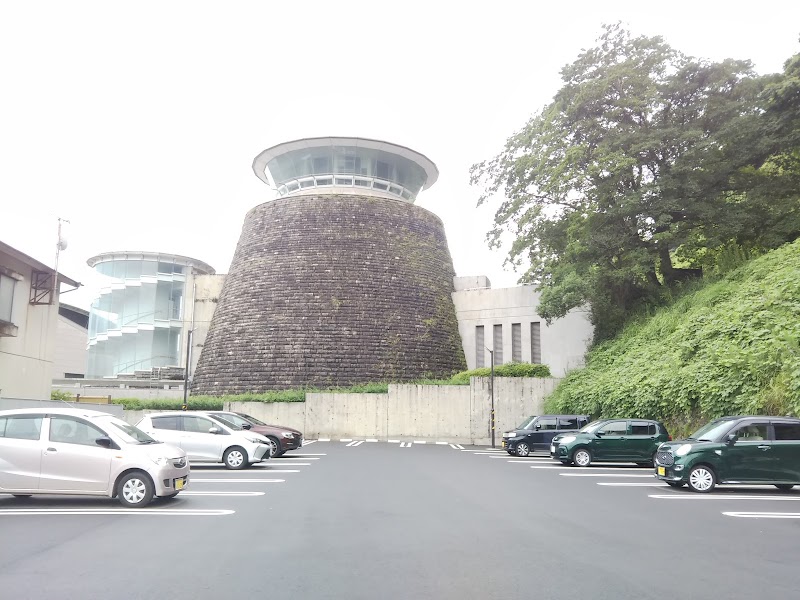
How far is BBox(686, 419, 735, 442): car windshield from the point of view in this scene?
12.8 metres

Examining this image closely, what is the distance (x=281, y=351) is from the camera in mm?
37219

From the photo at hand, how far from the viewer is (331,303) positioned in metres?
38.5

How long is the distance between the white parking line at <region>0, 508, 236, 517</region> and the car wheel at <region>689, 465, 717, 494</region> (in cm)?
844

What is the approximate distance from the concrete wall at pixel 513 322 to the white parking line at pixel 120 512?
23876mm

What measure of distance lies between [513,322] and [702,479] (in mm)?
25598

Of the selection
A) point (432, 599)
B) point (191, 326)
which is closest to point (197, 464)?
point (432, 599)

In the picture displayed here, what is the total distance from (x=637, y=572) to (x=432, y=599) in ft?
7.01

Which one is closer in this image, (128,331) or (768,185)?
(768,185)

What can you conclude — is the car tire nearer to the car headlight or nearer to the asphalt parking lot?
the asphalt parking lot

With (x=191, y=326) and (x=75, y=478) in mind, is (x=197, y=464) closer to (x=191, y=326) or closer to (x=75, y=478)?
(x=75, y=478)

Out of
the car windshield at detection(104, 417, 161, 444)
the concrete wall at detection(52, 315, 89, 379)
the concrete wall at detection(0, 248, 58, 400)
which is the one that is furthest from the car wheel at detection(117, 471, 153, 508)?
the concrete wall at detection(52, 315, 89, 379)

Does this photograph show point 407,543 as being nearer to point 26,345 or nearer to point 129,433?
point 129,433

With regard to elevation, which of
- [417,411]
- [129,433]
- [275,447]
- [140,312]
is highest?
[140,312]

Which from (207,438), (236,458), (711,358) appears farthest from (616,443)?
(207,438)
